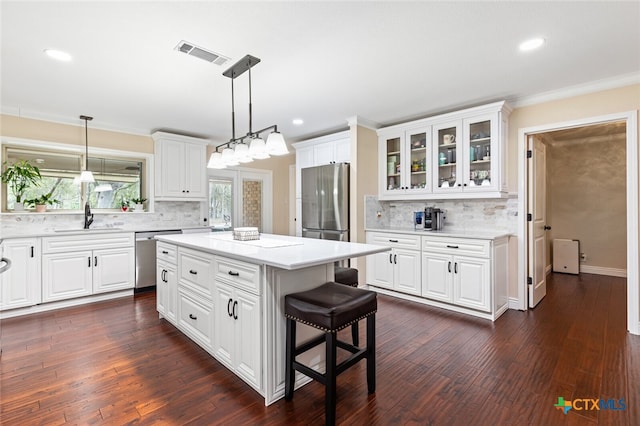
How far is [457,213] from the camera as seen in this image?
4164mm

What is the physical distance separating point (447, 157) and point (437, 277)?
59.4 inches

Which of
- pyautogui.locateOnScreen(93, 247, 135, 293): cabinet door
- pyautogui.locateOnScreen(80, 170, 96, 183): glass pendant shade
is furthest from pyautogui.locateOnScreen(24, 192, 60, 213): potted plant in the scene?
pyautogui.locateOnScreen(93, 247, 135, 293): cabinet door

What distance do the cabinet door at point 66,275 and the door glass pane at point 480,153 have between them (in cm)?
483

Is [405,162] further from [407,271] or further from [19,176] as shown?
[19,176]

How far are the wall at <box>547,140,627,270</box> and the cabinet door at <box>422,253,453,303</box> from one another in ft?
11.3

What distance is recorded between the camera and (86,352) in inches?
102

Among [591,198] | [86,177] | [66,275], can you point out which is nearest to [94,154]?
[86,177]

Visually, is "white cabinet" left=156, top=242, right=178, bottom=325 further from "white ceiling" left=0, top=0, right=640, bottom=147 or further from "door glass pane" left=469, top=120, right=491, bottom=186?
"door glass pane" left=469, top=120, right=491, bottom=186

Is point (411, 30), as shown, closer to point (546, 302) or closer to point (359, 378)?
point (359, 378)

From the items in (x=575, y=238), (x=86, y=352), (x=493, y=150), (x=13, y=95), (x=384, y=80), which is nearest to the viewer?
(x=86, y=352)

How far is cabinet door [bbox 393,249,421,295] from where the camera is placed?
12.6 ft

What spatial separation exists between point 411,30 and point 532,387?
2545 mm

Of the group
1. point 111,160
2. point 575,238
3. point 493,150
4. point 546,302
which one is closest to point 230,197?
point 111,160

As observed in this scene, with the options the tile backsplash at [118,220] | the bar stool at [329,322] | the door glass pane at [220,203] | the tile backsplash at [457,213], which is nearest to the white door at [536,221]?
the tile backsplash at [457,213]
